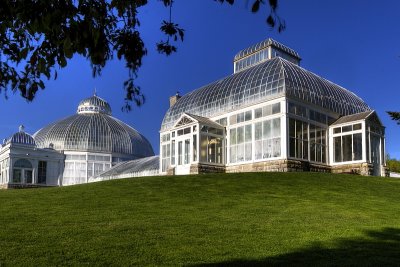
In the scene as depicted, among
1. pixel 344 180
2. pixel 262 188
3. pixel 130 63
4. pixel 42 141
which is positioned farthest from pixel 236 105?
pixel 42 141

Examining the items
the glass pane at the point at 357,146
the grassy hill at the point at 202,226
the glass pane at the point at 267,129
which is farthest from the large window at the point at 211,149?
the grassy hill at the point at 202,226

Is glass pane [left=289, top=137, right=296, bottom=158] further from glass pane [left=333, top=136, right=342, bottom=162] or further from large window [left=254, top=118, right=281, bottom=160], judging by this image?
glass pane [left=333, top=136, right=342, bottom=162]

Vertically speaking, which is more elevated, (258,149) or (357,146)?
(357,146)

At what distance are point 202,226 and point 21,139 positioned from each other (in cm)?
4852

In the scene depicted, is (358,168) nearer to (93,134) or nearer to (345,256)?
(345,256)

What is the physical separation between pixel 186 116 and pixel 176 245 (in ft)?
85.6

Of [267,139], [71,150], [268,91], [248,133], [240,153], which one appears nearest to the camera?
[267,139]

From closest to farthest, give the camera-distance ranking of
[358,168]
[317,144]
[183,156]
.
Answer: [358,168]
[317,144]
[183,156]

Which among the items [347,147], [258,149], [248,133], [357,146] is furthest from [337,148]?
[248,133]

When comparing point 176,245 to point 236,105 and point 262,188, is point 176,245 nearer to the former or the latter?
point 262,188

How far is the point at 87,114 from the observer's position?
6481cm

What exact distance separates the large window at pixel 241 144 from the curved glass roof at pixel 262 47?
8.82 m

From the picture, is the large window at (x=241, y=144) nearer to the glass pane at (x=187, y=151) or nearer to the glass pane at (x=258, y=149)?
the glass pane at (x=258, y=149)

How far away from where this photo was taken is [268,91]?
32.6 meters
